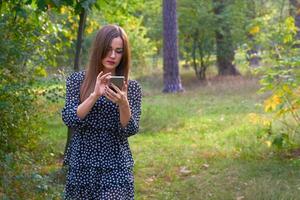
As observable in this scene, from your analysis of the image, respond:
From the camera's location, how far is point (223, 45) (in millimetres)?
24250

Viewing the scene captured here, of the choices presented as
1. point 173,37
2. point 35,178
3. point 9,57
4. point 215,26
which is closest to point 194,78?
point 215,26

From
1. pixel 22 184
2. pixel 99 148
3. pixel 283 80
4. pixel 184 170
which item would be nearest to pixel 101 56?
pixel 99 148

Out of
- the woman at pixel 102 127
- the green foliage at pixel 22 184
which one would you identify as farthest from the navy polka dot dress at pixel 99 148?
the green foliage at pixel 22 184

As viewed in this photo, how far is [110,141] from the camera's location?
11.3 ft

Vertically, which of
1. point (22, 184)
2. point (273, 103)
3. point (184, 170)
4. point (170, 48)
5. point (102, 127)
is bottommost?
point (184, 170)

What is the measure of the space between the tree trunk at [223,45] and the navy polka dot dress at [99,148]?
797 inches

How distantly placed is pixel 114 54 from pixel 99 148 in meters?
0.58

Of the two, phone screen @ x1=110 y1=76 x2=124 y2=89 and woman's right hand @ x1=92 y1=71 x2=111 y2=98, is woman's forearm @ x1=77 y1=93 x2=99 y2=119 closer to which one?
woman's right hand @ x1=92 y1=71 x2=111 y2=98

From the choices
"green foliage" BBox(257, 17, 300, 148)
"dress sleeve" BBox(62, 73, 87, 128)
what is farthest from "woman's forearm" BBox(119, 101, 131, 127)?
"green foliage" BBox(257, 17, 300, 148)

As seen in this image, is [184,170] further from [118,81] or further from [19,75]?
[118,81]

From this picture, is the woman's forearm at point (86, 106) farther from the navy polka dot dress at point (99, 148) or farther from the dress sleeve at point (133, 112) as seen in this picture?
the dress sleeve at point (133, 112)

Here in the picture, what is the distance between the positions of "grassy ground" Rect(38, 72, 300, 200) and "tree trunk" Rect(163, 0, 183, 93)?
566cm

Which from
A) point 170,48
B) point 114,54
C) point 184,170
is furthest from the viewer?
point 170,48

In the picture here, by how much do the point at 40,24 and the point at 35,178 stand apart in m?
3.93
